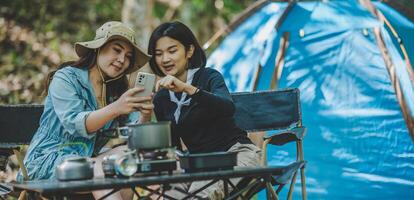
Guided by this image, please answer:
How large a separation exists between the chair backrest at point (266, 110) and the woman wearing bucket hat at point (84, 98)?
70 centimetres

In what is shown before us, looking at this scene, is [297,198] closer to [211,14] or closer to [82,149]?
[82,149]

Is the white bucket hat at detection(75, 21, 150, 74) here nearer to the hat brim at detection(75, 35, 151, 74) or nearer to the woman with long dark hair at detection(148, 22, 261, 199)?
the hat brim at detection(75, 35, 151, 74)

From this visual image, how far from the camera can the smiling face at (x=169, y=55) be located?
3363mm

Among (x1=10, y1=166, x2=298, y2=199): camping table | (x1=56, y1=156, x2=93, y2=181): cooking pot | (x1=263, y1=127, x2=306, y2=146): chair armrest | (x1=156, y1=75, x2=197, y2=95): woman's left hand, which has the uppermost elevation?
(x1=156, y1=75, x2=197, y2=95): woman's left hand

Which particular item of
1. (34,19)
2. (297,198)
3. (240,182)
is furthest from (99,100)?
(34,19)

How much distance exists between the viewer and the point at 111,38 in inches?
127

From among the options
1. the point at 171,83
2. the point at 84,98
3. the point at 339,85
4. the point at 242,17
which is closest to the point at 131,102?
the point at 171,83

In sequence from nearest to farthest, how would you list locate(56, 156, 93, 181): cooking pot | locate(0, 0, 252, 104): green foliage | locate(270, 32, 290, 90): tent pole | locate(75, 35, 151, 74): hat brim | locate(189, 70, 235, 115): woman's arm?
locate(56, 156, 93, 181): cooking pot
locate(189, 70, 235, 115): woman's arm
locate(75, 35, 151, 74): hat brim
locate(270, 32, 290, 90): tent pole
locate(0, 0, 252, 104): green foliage

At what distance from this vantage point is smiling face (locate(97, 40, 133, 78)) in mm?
3246

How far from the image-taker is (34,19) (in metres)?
7.83

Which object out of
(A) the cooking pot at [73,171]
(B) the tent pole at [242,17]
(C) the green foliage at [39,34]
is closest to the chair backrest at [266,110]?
(B) the tent pole at [242,17]

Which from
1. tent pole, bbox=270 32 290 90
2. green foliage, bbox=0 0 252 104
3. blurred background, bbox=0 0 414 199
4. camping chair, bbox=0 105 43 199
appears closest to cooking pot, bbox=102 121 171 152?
camping chair, bbox=0 105 43 199

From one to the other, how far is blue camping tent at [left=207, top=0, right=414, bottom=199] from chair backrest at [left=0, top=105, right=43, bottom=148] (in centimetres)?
156

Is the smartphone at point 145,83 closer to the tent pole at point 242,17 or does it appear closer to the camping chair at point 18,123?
the camping chair at point 18,123
